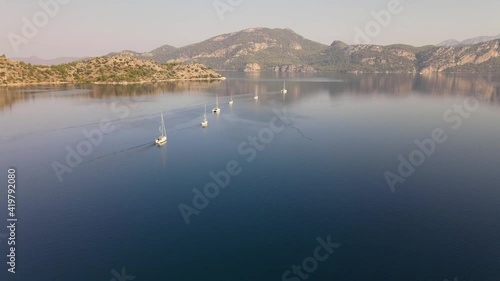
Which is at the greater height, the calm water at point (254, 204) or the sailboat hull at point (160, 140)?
the sailboat hull at point (160, 140)

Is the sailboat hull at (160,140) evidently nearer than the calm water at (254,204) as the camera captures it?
No

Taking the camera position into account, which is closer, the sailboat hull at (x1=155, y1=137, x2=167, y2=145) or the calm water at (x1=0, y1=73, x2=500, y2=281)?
the calm water at (x1=0, y1=73, x2=500, y2=281)

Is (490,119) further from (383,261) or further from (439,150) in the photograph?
(383,261)

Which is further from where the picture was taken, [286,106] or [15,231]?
[286,106]

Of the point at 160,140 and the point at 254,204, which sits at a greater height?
the point at 160,140

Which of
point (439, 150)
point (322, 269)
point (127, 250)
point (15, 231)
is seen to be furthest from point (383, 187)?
point (15, 231)

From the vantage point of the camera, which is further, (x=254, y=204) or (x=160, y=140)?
(x=160, y=140)

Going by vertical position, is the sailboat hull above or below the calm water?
above

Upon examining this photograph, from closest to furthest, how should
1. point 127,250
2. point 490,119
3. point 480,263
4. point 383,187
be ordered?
1. point 480,263
2. point 127,250
3. point 383,187
4. point 490,119
